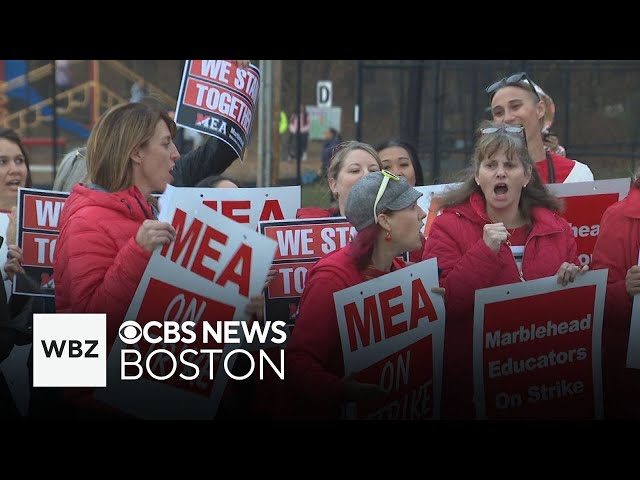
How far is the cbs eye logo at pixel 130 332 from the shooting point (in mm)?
3615

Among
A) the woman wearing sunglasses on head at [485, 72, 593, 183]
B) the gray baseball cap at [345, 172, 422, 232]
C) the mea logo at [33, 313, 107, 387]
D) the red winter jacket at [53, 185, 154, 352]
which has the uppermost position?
the woman wearing sunglasses on head at [485, 72, 593, 183]

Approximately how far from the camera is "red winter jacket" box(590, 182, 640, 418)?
386 cm

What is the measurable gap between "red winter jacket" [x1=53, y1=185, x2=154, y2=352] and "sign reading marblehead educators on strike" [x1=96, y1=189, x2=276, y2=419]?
0.07m

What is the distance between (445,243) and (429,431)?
2.16 feet

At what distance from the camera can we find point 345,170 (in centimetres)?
456

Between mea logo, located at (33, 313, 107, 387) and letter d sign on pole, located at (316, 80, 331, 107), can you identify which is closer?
mea logo, located at (33, 313, 107, 387)

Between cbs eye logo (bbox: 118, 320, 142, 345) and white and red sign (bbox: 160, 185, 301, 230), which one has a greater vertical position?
white and red sign (bbox: 160, 185, 301, 230)

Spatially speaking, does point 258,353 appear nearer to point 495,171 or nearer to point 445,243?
point 445,243

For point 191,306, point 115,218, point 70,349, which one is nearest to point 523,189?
point 191,306

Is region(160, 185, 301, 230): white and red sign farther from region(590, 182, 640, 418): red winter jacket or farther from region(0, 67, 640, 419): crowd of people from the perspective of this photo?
region(590, 182, 640, 418): red winter jacket

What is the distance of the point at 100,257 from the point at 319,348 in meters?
0.75

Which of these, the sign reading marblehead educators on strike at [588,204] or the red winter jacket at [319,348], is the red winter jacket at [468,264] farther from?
the sign reading marblehead educators on strike at [588,204]

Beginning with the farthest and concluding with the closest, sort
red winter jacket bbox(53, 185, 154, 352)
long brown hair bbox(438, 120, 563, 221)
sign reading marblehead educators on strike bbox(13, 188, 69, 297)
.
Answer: sign reading marblehead educators on strike bbox(13, 188, 69, 297) < long brown hair bbox(438, 120, 563, 221) < red winter jacket bbox(53, 185, 154, 352)

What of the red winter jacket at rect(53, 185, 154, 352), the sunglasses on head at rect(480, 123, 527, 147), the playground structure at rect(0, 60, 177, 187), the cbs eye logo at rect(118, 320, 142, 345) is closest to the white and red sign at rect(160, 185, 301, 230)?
the red winter jacket at rect(53, 185, 154, 352)
